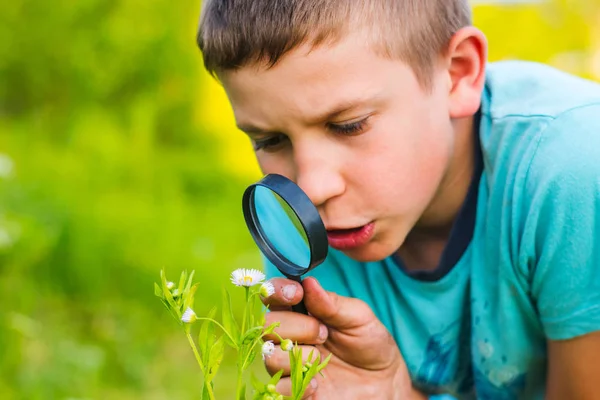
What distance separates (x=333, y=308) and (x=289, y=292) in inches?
5.8

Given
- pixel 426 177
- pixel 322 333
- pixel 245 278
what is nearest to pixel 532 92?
pixel 426 177

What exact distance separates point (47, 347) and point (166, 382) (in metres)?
0.45

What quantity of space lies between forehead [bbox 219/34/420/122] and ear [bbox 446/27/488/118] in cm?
26

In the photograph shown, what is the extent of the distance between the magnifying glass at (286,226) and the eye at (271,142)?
A: 158 millimetres

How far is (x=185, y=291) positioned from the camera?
1.18 meters

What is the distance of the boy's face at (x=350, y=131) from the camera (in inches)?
63.9

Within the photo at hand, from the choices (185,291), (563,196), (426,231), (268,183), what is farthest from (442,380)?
(185,291)

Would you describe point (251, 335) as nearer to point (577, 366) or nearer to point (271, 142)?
point (271, 142)

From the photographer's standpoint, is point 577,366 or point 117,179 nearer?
point 577,366

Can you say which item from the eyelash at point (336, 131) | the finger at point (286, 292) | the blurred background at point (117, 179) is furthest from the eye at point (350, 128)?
the blurred background at point (117, 179)

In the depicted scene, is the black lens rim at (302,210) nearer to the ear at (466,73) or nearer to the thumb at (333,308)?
the thumb at (333,308)

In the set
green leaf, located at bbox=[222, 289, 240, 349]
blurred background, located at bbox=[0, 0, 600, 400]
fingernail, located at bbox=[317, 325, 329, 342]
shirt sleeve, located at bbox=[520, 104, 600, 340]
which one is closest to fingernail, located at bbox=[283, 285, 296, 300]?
fingernail, located at bbox=[317, 325, 329, 342]

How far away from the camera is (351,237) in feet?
5.87

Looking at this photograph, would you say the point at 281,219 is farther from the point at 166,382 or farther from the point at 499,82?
the point at 166,382
